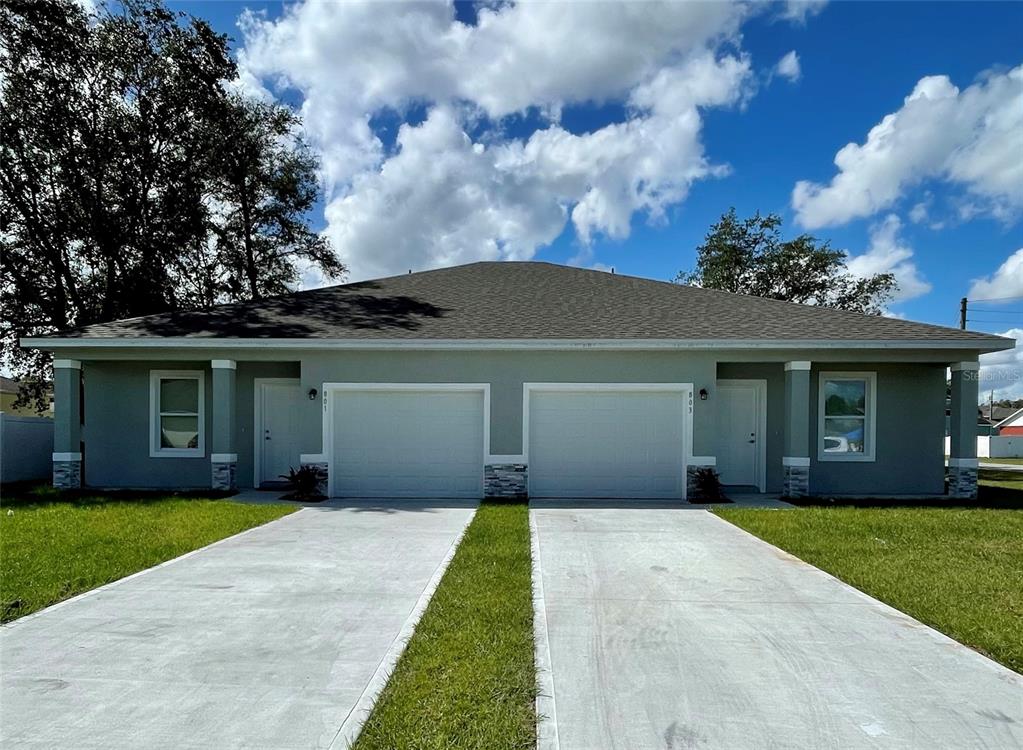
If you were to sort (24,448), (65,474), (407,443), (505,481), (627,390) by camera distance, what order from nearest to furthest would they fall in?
1. (505,481)
2. (627,390)
3. (407,443)
4. (65,474)
5. (24,448)

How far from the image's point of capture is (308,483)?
383 inches

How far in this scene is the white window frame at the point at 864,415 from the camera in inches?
422

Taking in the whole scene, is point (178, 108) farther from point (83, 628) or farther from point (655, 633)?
point (655, 633)

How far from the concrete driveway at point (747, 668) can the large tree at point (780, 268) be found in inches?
813

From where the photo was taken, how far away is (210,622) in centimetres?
411

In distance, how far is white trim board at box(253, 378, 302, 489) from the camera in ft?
35.9

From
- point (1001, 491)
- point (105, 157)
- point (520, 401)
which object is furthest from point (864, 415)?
point (105, 157)

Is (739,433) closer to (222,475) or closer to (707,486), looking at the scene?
(707,486)

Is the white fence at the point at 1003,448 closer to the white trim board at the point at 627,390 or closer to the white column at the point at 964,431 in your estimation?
the white column at the point at 964,431

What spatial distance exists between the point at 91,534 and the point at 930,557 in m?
9.39

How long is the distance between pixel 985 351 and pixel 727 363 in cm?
423

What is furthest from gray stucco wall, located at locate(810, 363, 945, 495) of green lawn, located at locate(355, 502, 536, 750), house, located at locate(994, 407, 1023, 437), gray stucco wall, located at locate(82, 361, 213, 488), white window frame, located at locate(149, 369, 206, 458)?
house, located at locate(994, 407, 1023, 437)

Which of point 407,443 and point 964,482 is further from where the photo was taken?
point 964,482

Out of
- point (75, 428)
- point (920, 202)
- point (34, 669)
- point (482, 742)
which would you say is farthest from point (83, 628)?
point (920, 202)
